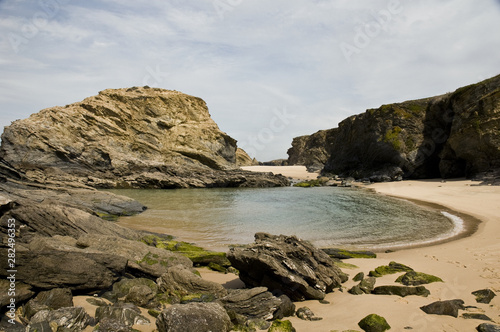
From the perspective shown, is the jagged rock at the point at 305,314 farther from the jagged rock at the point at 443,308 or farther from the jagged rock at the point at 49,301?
the jagged rock at the point at 49,301

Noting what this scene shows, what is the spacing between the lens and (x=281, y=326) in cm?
452

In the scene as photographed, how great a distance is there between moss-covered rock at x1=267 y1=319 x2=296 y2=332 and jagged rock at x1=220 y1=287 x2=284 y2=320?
31 cm

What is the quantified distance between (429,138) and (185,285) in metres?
40.2

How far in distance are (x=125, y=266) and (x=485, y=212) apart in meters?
17.5

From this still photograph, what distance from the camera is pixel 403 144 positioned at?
125ft

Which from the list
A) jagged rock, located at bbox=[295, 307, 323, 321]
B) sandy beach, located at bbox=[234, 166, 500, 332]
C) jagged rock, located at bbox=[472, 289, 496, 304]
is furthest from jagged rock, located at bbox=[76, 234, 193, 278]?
jagged rock, located at bbox=[472, 289, 496, 304]

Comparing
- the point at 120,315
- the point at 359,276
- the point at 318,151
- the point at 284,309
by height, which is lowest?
the point at 359,276

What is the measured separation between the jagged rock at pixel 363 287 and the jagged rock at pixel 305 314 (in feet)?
4.89

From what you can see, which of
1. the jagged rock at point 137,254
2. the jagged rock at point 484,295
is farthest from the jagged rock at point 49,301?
the jagged rock at point 484,295

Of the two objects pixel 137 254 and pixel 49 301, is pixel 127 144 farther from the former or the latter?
pixel 49 301

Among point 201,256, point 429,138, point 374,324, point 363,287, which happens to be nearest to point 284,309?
point 374,324

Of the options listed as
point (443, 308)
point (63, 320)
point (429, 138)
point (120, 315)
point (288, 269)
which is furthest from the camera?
point (429, 138)

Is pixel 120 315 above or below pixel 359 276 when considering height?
above

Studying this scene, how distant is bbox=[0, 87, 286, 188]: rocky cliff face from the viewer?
35531 millimetres
